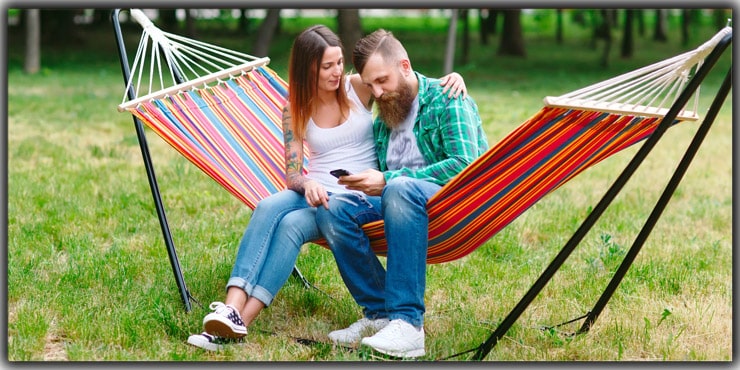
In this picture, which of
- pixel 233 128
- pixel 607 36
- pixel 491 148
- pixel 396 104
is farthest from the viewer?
pixel 607 36

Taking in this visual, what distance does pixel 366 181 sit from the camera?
98.5 inches

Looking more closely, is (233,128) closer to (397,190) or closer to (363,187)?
(363,187)

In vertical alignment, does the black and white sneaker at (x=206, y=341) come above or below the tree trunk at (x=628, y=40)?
above

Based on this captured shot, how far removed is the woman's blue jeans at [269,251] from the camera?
249 centimetres

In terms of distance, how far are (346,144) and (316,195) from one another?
281 millimetres

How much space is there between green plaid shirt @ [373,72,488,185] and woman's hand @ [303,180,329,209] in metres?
0.18

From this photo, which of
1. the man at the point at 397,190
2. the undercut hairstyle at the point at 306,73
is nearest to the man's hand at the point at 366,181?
the man at the point at 397,190

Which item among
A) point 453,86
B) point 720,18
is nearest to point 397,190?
point 453,86

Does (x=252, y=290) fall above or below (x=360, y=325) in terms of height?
above

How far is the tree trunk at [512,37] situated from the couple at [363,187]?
13.5m

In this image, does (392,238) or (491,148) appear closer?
(491,148)

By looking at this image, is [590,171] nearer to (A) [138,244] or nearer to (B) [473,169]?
(A) [138,244]

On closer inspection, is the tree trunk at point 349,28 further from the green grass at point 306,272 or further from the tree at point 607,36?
the green grass at point 306,272

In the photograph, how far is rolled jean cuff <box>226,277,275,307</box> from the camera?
248 centimetres
